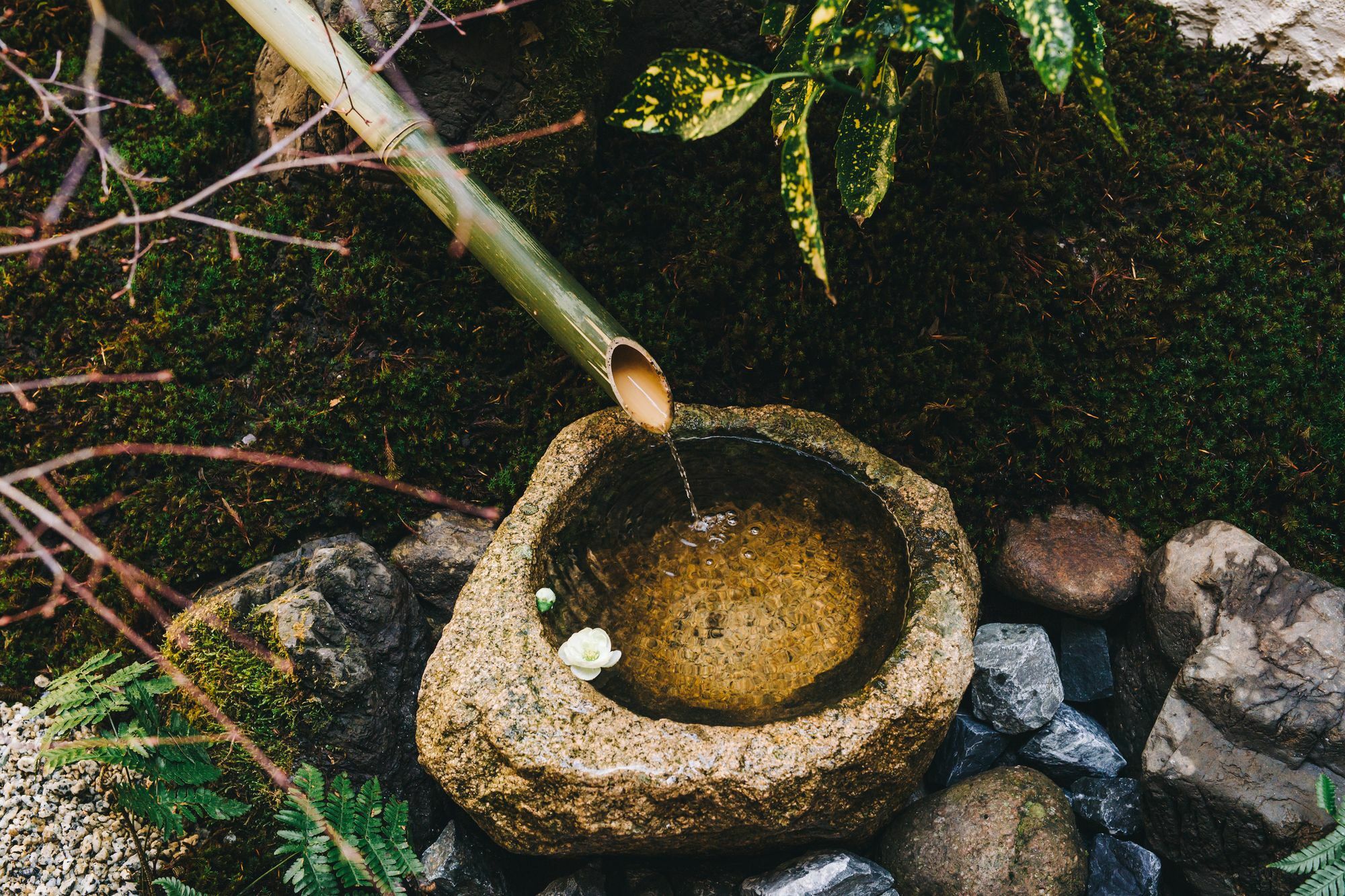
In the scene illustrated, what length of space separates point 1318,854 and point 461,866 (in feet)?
9.26

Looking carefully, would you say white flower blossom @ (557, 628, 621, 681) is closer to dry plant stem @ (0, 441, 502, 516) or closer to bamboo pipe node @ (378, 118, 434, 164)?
dry plant stem @ (0, 441, 502, 516)

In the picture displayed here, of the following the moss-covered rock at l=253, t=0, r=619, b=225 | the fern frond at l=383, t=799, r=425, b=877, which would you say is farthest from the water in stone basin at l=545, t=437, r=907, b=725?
the moss-covered rock at l=253, t=0, r=619, b=225

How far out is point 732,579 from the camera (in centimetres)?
325

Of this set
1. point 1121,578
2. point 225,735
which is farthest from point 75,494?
point 1121,578

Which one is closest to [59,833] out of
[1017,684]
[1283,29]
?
[1017,684]

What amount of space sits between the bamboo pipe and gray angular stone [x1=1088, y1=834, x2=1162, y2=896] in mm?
2370

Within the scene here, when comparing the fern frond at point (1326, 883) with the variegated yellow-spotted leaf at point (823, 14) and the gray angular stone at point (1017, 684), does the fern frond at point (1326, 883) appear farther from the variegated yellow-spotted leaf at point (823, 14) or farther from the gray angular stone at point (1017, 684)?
the variegated yellow-spotted leaf at point (823, 14)

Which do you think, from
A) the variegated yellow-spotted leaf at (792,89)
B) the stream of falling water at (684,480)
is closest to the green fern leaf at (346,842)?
the stream of falling water at (684,480)

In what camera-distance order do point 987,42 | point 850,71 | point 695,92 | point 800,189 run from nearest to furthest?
point 800,189 → point 695,92 → point 850,71 → point 987,42

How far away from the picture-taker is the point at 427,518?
3.48 metres

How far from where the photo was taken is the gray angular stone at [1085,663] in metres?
3.39

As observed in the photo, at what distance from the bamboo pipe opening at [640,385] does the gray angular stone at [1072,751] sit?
2.03 meters

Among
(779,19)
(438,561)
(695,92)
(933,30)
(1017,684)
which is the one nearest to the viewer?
(933,30)

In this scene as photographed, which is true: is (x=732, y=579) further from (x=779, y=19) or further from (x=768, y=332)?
(x=779, y=19)
